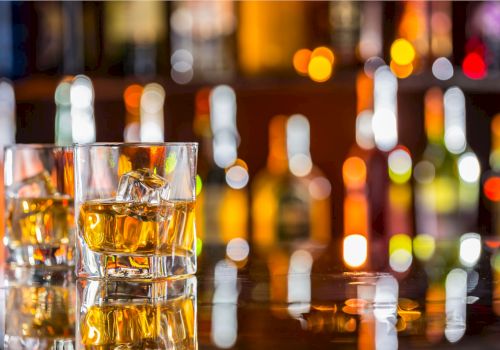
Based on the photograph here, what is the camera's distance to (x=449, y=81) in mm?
1912

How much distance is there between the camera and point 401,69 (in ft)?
6.56

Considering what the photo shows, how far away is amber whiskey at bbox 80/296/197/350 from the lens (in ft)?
1.67

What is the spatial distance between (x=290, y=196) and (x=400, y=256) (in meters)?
1.08

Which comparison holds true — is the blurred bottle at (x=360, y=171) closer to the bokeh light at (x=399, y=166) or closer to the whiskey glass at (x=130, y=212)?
the bokeh light at (x=399, y=166)

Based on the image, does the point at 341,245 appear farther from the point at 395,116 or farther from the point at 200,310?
the point at 395,116

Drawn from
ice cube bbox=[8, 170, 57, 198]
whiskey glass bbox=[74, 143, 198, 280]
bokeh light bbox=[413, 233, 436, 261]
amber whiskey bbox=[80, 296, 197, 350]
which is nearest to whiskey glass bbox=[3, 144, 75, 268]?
ice cube bbox=[8, 170, 57, 198]

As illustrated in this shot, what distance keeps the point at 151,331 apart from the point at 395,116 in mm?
1705

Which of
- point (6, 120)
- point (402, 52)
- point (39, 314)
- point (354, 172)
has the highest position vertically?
point (402, 52)

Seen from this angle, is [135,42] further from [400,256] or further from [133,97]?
[400,256]

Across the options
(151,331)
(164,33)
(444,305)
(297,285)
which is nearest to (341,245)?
(297,285)

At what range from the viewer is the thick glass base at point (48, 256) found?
2.73ft

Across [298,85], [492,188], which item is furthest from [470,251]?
[492,188]

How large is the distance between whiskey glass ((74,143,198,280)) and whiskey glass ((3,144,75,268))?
0.10 meters

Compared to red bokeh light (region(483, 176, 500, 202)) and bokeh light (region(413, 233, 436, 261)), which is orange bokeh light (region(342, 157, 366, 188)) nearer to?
red bokeh light (region(483, 176, 500, 202))
